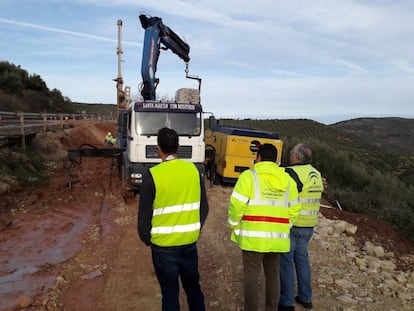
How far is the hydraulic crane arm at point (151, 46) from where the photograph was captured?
44.1 ft

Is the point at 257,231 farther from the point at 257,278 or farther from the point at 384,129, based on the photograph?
the point at 384,129

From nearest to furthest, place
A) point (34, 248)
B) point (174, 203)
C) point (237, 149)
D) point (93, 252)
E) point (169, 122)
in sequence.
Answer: point (174, 203), point (93, 252), point (34, 248), point (169, 122), point (237, 149)

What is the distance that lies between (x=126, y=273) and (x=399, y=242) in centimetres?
651

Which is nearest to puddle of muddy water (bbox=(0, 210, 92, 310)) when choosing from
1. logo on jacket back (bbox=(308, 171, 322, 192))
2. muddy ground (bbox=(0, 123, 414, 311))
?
muddy ground (bbox=(0, 123, 414, 311))

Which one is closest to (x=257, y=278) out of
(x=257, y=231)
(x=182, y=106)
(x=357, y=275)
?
(x=257, y=231)

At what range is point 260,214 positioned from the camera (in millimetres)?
3932

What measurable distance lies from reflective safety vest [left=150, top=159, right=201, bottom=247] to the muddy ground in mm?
2015

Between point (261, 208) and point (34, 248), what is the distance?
572 centimetres

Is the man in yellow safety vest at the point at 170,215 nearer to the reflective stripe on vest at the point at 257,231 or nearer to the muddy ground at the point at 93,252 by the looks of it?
the reflective stripe on vest at the point at 257,231

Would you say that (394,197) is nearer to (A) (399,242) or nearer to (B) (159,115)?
(A) (399,242)

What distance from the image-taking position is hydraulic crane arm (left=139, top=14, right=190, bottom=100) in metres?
13.4

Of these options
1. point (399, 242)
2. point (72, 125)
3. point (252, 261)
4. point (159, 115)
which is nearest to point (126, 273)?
point (252, 261)

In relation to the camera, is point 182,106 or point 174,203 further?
point 182,106

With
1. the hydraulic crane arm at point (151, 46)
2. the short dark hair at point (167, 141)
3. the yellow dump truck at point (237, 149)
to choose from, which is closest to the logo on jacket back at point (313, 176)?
the short dark hair at point (167, 141)
